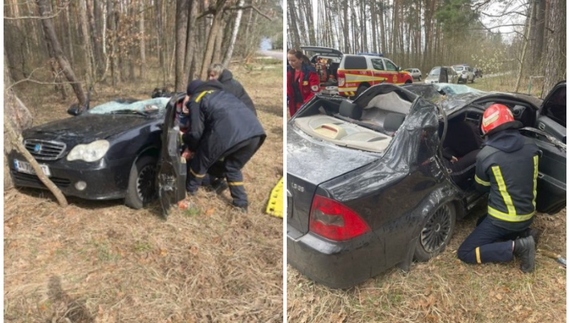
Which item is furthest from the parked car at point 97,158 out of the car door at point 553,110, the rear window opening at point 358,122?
the car door at point 553,110

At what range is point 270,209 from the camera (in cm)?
355

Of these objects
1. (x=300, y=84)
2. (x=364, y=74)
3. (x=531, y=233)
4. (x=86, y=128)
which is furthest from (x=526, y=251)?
(x=364, y=74)

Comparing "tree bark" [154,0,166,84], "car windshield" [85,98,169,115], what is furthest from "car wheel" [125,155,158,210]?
"tree bark" [154,0,166,84]

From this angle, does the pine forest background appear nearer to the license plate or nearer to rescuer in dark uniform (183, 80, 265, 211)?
rescuer in dark uniform (183, 80, 265, 211)

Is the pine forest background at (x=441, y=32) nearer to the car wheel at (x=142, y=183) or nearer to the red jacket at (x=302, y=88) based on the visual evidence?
the red jacket at (x=302, y=88)

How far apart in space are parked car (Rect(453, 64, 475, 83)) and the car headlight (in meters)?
4.38

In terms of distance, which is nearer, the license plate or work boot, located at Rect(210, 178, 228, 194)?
the license plate

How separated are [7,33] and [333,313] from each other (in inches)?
300

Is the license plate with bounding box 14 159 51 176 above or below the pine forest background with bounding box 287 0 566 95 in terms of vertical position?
below

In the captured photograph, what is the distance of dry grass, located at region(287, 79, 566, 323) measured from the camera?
215 cm

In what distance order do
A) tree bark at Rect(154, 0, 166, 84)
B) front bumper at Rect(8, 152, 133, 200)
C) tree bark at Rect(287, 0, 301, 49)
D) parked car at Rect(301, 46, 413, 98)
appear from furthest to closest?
tree bark at Rect(154, 0, 166, 84)
parked car at Rect(301, 46, 413, 98)
front bumper at Rect(8, 152, 133, 200)
tree bark at Rect(287, 0, 301, 49)

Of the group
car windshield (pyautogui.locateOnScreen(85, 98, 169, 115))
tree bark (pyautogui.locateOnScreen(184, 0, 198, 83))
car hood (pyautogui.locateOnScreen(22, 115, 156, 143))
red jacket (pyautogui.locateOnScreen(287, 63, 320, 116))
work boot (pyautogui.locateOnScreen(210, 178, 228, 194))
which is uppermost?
tree bark (pyautogui.locateOnScreen(184, 0, 198, 83))

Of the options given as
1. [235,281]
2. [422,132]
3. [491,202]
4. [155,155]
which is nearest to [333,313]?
[235,281]

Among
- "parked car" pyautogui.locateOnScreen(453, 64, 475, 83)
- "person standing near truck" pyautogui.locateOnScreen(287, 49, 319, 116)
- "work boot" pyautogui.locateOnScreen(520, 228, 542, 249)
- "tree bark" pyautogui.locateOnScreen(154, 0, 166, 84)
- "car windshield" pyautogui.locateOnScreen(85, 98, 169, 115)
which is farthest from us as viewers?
"tree bark" pyautogui.locateOnScreen(154, 0, 166, 84)
